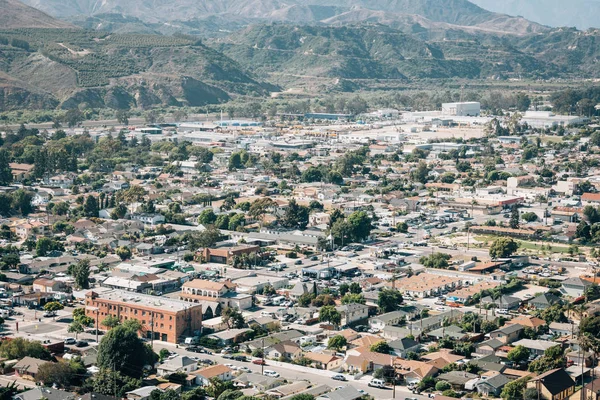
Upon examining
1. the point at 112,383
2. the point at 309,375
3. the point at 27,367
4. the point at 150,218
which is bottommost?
the point at 309,375

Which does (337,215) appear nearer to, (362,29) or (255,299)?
(255,299)

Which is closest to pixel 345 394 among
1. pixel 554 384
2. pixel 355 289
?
pixel 554 384

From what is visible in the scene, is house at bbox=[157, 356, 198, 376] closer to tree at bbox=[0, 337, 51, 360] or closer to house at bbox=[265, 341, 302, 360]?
house at bbox=[265, 341, 302, 360]

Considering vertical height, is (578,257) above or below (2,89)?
below

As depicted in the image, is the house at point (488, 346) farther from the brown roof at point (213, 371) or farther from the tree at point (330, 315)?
the brown roof at point (213, 371)

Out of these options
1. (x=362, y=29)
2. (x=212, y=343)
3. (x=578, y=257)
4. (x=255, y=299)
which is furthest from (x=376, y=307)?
(x=362, y=29)

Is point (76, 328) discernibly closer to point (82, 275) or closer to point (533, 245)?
point (82, 275)
